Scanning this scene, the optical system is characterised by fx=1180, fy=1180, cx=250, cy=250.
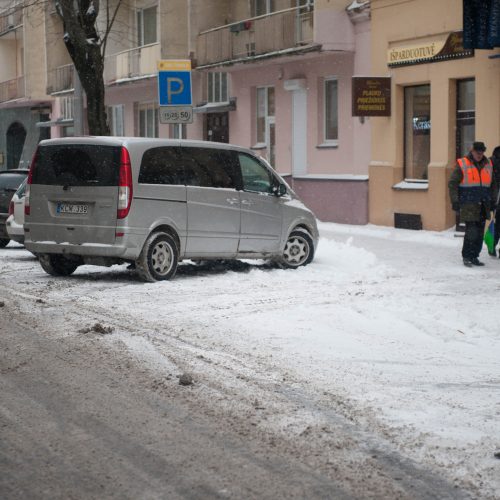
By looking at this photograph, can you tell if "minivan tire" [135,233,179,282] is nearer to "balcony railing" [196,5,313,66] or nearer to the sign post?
the sign post

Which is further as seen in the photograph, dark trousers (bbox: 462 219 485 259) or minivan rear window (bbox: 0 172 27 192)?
minivan rear window (bbox: 0 172 27 192)

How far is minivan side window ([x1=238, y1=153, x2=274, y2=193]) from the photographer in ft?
51.2

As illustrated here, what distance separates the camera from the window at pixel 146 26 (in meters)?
40.2

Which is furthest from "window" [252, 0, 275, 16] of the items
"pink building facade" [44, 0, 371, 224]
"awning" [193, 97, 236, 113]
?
"awning" [193, 97, 236, 113]

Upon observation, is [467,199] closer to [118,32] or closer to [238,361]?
[238,361]

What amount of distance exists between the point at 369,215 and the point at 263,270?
1187 centimetres

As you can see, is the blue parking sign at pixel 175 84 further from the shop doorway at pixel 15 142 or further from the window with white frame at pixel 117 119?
the shop doorway at pixel 15 142

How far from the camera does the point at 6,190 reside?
812 inches

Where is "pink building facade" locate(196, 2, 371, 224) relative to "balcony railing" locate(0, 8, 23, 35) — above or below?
below

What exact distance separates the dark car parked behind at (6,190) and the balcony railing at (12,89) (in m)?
32.9

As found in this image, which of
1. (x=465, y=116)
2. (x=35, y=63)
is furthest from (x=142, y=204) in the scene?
(x=35, y=63)

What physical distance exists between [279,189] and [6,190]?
21.2ft

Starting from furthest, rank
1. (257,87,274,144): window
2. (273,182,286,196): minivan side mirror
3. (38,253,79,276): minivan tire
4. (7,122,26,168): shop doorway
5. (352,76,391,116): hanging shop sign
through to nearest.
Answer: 1. (7,122,26,168): shop doorway
2. (257,87,274,144): window
3. (352,76,391,116): hanging shop sign
4. (273,182,286,196): minivan side mirror
5. (38,253,79,276): minivan tire

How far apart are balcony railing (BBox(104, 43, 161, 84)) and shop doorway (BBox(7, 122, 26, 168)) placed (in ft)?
58.7
